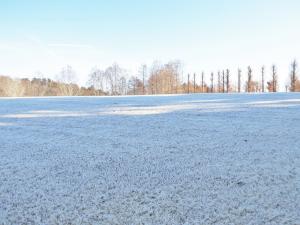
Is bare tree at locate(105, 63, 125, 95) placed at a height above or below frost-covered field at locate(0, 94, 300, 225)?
above

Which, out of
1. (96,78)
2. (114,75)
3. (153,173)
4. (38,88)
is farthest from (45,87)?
(153,173)

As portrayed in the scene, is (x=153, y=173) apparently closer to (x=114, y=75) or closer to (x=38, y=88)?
(x=38, y=88)

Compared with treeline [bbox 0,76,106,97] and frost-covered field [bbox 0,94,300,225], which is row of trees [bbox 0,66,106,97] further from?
frost-covered field [bbox 0,94,300,225]

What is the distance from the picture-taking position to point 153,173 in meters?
4.53

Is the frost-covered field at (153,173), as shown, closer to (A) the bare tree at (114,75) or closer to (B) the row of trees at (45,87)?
(B) the row of trees at (45,87)

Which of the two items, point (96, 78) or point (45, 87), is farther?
point (96, 78)

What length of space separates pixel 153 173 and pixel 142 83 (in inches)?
Answer: 1850

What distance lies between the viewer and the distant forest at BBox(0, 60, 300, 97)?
43.0 metres

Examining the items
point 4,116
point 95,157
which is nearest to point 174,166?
point 95,157

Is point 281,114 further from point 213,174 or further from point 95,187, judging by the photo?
point 95,187

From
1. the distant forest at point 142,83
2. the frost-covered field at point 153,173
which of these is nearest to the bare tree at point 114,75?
the distant forest at point 142,83

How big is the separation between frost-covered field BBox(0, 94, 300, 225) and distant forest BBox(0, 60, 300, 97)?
36140 millimetres

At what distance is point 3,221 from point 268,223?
2.67m

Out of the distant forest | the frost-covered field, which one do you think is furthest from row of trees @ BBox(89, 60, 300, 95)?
the frost-covered field
